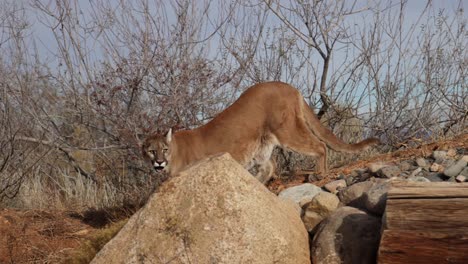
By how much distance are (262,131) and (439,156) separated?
97.2 inches

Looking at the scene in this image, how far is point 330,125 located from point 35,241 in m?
5.56

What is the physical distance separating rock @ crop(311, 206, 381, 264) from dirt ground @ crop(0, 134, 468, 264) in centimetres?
252

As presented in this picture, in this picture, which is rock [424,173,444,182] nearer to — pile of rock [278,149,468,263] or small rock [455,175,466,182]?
pile of rock [278,149,468,263]

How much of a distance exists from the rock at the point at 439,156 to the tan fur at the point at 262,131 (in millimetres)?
1213

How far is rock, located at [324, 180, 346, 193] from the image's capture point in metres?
6.36

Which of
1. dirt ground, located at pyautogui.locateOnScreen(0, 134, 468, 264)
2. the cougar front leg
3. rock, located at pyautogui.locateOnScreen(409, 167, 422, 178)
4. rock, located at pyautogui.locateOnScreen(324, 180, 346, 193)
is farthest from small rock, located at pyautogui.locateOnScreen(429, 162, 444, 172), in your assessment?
the cougar front leg

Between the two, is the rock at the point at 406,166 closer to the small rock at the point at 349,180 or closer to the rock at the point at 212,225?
the small rock at the point at 349,180

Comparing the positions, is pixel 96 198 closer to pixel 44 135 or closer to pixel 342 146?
pixel 44 135

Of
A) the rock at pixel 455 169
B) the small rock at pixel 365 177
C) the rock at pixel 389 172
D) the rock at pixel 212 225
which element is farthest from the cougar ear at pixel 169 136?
the rock at pixel 455 169

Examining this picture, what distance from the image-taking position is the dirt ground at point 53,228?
5.79 meters

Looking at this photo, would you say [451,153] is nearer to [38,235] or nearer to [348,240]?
[348,240]

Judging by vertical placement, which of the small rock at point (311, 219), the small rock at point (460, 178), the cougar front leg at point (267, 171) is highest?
the cougar front leg at point (267, 171)

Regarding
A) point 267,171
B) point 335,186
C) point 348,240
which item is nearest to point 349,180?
point 335,186

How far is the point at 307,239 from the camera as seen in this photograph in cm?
438
